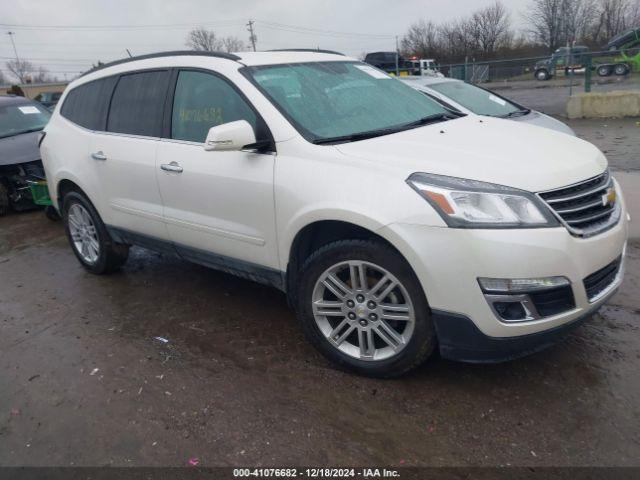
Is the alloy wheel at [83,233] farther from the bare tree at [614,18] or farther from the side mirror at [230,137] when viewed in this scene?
the bare tree at [614,18]

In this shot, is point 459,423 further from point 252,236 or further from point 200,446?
point 252,236

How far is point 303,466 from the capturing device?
2.51 meters

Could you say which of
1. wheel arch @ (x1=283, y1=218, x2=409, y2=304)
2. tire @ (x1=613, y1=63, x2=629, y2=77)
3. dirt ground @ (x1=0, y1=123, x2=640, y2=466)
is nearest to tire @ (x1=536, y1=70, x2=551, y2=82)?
tire @ (x1=613, y1=63, x2=629, y2=77)

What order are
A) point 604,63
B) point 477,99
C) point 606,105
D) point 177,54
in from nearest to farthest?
point 177,54
point 477,99
point 606,105
point 604,63

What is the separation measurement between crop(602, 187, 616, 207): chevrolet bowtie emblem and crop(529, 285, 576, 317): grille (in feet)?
2.08

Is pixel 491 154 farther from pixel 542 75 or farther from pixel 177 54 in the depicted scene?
pixel 542 75

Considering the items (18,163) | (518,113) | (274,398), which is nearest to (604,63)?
(518,113)

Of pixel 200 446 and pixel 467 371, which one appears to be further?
pixel 467 371

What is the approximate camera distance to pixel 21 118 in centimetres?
915

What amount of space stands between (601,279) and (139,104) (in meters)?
3.46

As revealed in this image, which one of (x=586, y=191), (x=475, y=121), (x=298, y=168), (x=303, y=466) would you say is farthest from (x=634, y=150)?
(x=303, y=466)

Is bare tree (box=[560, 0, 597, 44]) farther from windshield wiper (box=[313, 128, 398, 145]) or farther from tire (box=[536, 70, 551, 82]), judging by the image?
windshield wiper (box=[313, 128, 398, 145])

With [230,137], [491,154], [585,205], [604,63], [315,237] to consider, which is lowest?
[604,63]

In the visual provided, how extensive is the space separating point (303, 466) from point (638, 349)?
2.16m
